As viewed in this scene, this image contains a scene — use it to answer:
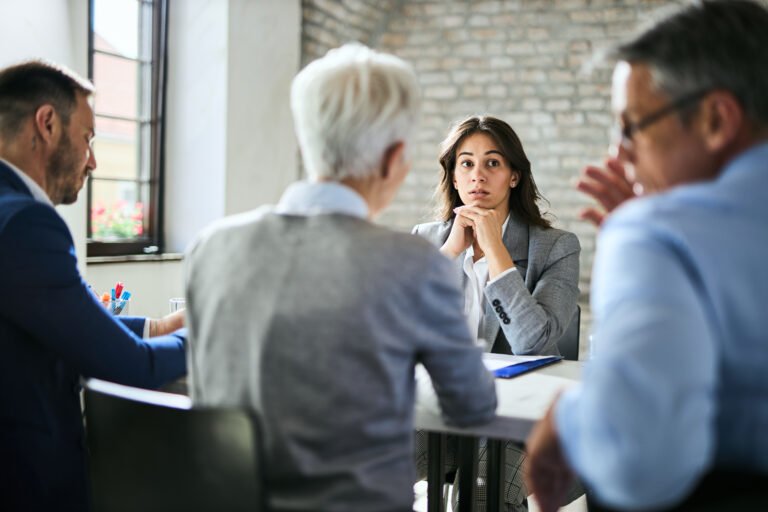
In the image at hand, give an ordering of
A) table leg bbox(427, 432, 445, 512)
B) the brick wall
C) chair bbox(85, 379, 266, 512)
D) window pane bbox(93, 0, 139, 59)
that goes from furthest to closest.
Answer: the brick wall < window pane bbox(93, 0, 139, 59) < table leg bbox(427, 432, 445, 512) < chair bbox(85, 379, 266, 512)

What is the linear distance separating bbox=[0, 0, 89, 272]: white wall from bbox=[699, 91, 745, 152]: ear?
8.89 feet

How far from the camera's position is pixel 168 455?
1020mm

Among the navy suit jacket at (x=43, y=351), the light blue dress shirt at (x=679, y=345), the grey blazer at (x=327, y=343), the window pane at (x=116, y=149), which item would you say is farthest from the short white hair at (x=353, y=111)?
the window pane at (x=116, y=149)

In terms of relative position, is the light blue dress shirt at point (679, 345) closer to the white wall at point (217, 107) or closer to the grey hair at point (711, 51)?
the grey hair at point (711, 51)

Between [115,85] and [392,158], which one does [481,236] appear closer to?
[392,158]

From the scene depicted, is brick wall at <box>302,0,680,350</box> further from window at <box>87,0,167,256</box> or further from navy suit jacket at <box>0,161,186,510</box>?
navy suit jacket at <box>0,161,186,510</box>

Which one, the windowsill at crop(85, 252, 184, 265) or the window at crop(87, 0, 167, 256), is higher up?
the window at crop(87, 0, 167, 256)

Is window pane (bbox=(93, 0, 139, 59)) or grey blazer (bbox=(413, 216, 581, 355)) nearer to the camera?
grey blazer (bbox=(413, 216, 581, 355))

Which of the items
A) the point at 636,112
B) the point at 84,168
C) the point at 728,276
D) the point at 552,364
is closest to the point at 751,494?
the point at 728,276

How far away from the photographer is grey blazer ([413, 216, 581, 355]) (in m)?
2.07

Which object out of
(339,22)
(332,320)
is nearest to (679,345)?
(332,320)

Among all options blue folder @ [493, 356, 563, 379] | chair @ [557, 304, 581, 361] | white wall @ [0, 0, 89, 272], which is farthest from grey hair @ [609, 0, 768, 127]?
white wall @ [0, 0, 89, 272]

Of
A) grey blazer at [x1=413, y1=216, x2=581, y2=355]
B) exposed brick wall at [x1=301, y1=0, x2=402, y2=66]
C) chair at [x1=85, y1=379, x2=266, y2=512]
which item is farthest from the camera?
exposed brick wall at [x1=301, y1=0, x2=402, y2=66]

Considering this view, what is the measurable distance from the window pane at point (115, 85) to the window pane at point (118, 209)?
40cm
